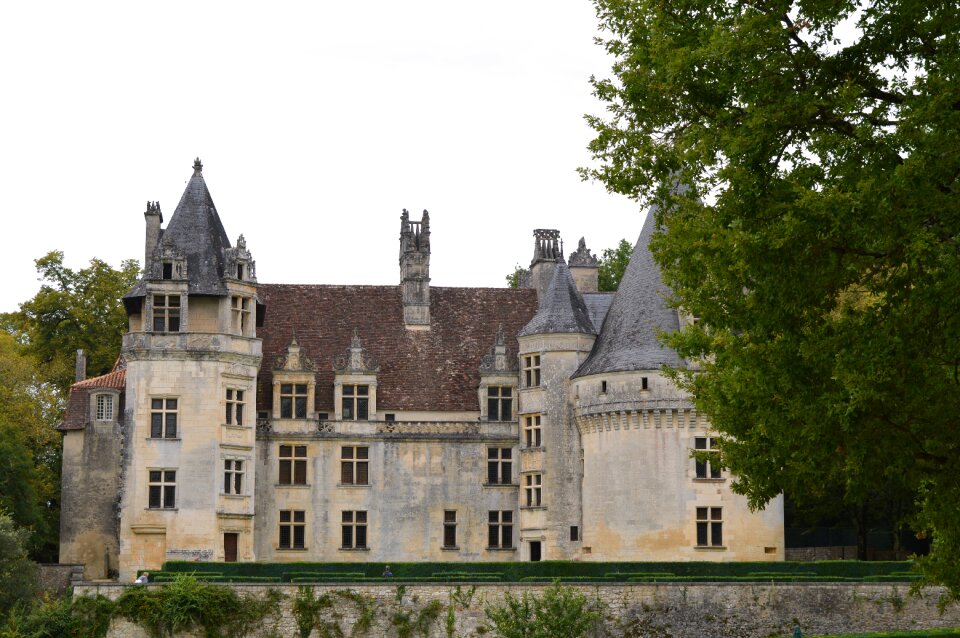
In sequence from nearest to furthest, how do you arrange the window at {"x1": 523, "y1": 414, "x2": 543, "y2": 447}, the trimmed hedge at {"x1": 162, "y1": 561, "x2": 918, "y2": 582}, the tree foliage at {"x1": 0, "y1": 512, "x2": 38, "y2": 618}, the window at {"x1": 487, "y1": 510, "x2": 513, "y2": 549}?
the trimmed hedge at {"x1": 162, "y1": 561, "x2": 918, "y2": 582} < the tree foliage at {"x1": 0, "y1": 512, "x2": 38, "y2": 618} < the window at {"x1": 523, "y1": 414, "x2": 543, "y2": 447} < the window at {"x1": 487, "y1": 510, "x2": 513, "y2": 549}

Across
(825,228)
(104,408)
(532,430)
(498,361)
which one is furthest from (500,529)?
(825,228)

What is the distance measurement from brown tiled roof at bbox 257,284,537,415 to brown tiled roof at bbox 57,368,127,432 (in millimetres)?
4315

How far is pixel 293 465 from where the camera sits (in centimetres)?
4356

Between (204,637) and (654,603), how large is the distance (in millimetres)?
10535

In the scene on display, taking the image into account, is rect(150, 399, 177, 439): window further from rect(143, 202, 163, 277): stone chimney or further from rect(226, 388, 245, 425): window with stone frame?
rect(143, 202, 163, 277): stone chimney

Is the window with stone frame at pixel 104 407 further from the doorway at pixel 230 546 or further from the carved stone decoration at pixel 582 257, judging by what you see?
the carved stone decoration at pixel 582 257

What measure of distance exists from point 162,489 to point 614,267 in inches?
1080

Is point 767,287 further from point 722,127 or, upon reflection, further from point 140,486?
point 140,486

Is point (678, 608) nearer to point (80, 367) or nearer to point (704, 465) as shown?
point (704, 465)

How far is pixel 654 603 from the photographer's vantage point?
3428 cm

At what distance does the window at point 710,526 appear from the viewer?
40.6 meters

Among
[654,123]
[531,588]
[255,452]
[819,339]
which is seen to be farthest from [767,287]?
[255,452]

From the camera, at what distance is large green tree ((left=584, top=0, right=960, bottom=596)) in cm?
1597

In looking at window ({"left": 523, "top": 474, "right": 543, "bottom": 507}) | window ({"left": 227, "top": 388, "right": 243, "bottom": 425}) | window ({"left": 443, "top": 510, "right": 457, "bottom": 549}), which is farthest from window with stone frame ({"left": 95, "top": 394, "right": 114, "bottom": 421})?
window ({"left": 523, "top": 474, "right": 543, "bottom": 507})
